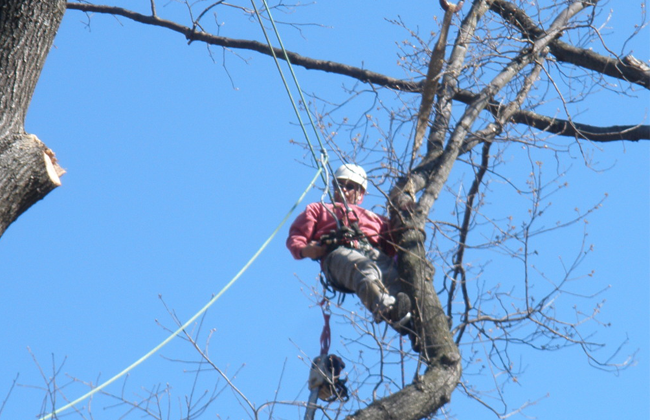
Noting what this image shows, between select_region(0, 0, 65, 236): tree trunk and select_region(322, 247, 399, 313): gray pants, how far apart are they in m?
2.11

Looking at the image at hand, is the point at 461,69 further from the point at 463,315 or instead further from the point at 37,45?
the point at 37,45

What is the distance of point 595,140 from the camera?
231 inches

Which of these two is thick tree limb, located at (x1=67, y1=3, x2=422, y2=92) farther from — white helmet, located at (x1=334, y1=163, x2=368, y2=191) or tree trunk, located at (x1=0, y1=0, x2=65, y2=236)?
tree trunk, located at (x1=0, y1=0, x2=65, y2=236)

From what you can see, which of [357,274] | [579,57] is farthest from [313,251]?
[579,57]

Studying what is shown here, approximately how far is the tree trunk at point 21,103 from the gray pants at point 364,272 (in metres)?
2.11

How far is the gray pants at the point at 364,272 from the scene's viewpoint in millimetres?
4645

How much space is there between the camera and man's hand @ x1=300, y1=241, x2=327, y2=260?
5125mm

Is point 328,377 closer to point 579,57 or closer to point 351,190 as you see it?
point 351,190

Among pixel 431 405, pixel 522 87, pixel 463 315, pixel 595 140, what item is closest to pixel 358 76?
pixel 522 87

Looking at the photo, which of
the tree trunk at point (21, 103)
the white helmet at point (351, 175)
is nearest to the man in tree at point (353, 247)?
the white helmet at point (351, 175)

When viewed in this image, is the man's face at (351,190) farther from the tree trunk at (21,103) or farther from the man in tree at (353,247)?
the tree trunk at (21,103)

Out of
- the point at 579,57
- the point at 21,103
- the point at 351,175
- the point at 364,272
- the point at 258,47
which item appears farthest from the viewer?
the point at 258,47

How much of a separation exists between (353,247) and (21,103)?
257 centimetres

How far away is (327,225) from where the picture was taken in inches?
215
